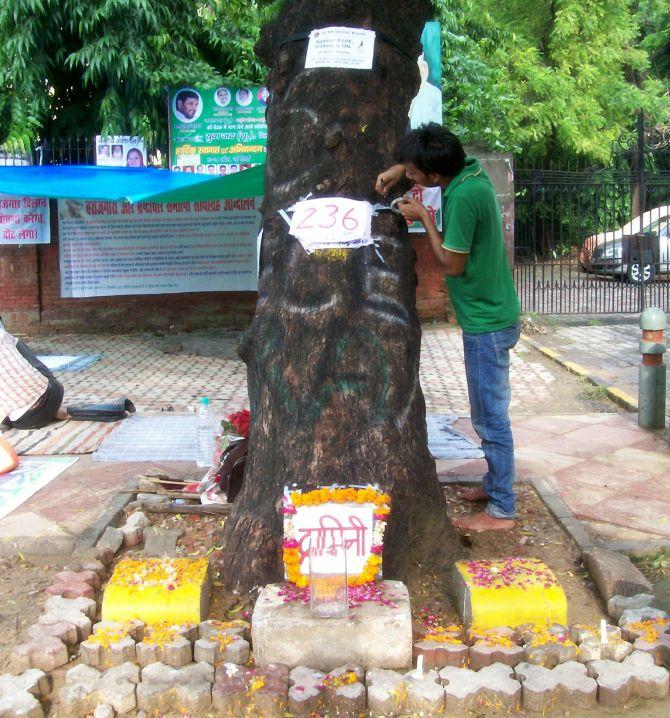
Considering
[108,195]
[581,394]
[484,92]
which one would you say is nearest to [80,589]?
[581,394]

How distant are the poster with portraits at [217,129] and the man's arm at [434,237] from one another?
8.86m

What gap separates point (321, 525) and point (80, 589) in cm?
116

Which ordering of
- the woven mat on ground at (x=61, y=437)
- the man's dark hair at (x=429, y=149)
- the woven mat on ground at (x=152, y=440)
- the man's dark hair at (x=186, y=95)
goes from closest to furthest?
the man's dark hair at (x=429, y=149) → the woven mat on ground at (x=152, y=440) → the woven mat on ground at (x=61, y=437) → the man's dark hair at (x=186, y=95)

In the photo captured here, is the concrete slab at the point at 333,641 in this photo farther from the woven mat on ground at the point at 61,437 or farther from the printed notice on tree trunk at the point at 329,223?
the woven mat on ground at the point at 61,437

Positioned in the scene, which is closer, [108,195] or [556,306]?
[108,195]

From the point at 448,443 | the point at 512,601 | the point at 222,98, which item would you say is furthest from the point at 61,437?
the point at 222,98

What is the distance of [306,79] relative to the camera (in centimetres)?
365

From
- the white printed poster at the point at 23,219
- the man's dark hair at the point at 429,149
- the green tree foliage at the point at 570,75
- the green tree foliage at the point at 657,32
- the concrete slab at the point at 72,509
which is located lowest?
the concrete slab at the point at 72,509

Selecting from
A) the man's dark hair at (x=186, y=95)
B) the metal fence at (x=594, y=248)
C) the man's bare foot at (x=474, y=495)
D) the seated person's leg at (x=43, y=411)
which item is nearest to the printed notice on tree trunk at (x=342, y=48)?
the man's bare foot at (x=474, y=495)

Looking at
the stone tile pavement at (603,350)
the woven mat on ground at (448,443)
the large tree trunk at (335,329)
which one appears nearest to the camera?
the large tree trunk at (335,329)

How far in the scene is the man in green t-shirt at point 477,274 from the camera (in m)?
3.67

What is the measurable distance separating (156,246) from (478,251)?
926cm

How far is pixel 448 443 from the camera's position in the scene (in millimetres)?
6133

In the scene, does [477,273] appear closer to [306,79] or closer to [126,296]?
[306,79]
